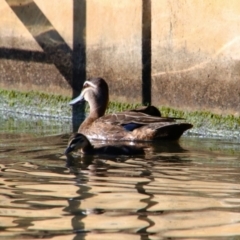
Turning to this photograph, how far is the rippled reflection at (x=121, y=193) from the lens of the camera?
274 inches

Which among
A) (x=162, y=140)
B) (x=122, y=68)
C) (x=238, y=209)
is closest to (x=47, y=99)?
(x=122, y=68)

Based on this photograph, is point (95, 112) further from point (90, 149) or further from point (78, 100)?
point (90, 149)

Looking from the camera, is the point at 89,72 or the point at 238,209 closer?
the point at 238,209

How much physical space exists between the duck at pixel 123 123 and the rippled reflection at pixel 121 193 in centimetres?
40

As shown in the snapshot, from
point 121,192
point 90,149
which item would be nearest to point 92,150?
point 90,149

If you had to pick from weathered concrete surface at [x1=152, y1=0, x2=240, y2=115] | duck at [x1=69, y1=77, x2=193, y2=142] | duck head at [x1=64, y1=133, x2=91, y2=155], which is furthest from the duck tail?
duck head at [x1=64, y1=133, x2=91, y2=155]

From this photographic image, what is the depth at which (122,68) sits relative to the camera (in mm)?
12367

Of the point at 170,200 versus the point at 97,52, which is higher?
the point at 97,52

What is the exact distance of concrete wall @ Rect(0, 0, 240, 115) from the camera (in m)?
11.5

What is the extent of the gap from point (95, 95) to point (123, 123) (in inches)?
30.0

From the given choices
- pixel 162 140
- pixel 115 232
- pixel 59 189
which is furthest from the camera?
pixel 162 140

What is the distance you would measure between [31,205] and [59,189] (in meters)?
0.65

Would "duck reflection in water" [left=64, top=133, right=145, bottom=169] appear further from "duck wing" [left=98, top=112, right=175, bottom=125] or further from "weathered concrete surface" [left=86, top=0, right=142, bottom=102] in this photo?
"weathered concrete surface" [left=86, top=0, right=142, bottom=102]

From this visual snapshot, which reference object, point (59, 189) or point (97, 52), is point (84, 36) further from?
point (59, 189)
